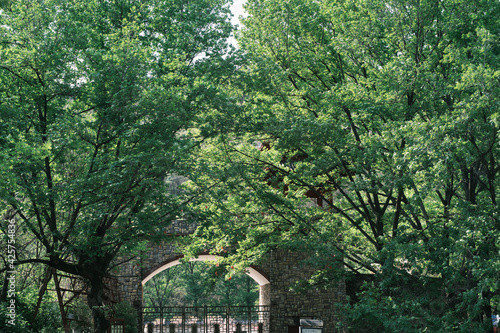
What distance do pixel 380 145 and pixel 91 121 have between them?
6811mm

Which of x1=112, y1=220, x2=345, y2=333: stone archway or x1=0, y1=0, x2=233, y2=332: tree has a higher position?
x1=0, y1=0, x2=233, y2=332: tree

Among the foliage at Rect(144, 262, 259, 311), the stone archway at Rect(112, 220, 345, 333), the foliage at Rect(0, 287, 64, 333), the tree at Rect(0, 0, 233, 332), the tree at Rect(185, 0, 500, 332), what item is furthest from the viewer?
the foliage at Rect(144, 262, 259, 311)

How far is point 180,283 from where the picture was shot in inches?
1502

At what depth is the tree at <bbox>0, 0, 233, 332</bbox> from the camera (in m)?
10.5

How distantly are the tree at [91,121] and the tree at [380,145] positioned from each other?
1.41m

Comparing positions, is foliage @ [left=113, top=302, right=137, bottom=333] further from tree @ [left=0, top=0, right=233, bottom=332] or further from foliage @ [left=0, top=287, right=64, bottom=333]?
tree @ [left=0, top=0, right=233, bottom=332]

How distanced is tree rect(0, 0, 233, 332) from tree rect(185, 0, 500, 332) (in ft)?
4.62

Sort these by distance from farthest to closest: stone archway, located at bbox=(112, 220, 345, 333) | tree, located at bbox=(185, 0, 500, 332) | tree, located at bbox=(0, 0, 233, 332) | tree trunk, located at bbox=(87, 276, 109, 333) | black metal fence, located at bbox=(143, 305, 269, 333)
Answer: black metal fence, located at bbox=(143, 305, 269, 333), stone archway, located at bbox=(112, 220, 345, 333), tree trunk, located at bbox=(87, 276, 109, 333), tree, located at bbox=(0, 0, 233, 332), tree, located at bbox=(185, 0, 500, 332)

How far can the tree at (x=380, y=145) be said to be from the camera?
9.18 m

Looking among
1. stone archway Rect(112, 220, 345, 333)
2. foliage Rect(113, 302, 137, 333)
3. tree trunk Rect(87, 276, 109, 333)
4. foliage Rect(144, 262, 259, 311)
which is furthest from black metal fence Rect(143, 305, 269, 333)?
tree trunk Rect(87, 276, 109, 333)

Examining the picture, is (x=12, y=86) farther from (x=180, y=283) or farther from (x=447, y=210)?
(x=180, y=283)

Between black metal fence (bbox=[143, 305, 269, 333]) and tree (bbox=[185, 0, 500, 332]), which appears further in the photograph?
black metal fence (bbox=[143, 305, 269, 333])

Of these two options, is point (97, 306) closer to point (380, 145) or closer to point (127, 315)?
point (127, 315)

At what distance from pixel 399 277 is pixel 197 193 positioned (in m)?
Result: 5.19
